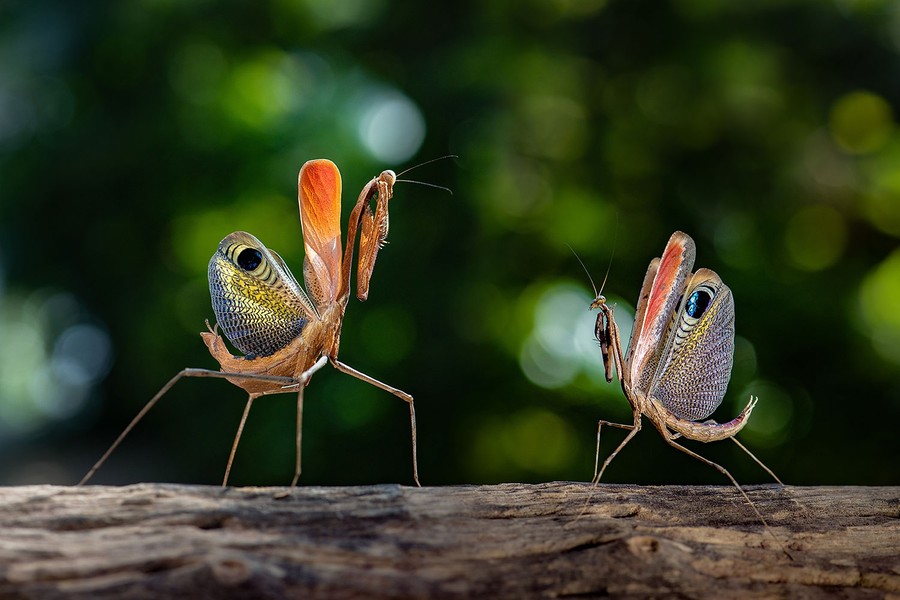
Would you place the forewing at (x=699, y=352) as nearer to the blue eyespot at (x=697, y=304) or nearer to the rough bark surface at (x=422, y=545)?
the blue eyespot at (x=697, y=304)

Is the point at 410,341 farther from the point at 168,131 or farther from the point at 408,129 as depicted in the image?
the point at 168,131

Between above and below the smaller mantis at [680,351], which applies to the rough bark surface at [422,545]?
below

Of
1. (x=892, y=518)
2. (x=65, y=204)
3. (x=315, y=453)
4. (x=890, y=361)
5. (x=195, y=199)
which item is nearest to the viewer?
(x=892, y=518)

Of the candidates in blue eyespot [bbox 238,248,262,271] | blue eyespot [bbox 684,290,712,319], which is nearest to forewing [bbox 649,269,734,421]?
blue eyespot [bbox 684,290,712,319]

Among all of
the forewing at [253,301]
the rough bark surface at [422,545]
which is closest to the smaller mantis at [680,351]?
the rough bark surface at [422,545]

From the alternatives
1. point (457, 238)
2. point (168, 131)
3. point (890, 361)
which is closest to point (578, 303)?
point (457, 238)

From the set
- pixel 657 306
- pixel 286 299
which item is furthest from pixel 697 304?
pixel 286 299

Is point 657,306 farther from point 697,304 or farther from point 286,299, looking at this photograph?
point 286,299

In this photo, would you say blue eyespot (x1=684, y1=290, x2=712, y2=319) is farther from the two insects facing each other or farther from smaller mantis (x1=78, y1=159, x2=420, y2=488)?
smaller mantis (x1=78, y1=159, x2=420, y2=488)
